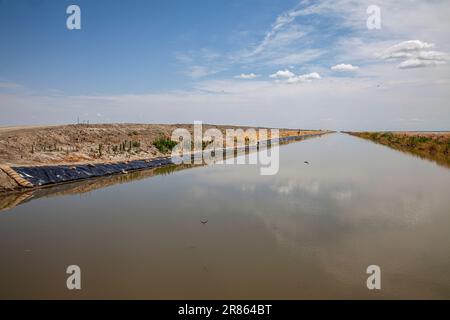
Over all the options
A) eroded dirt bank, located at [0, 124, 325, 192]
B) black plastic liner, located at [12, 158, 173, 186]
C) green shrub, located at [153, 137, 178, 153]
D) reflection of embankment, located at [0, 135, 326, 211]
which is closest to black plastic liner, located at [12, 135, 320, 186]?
black plastic liner, located at [12, 158, 173, 186]

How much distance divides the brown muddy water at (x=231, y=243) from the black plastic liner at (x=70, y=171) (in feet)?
4.72

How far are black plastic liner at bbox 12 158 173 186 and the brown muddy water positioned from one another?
1.44 meters

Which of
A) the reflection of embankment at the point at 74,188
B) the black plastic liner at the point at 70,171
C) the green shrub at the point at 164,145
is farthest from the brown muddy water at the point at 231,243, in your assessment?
the green shrub at the point at 164,145

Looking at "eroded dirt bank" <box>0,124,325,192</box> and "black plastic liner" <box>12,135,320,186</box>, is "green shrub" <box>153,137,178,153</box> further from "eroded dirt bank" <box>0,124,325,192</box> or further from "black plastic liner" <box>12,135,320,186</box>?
"black plastic liner" <box>12,135,320,186</box>

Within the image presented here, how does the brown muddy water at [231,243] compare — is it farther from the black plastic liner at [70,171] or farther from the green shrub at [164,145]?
the green shrub at [164,145]

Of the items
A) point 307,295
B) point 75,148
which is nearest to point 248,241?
point 307,295

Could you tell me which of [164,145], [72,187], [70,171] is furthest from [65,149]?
[164,145]

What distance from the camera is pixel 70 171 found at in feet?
37.2

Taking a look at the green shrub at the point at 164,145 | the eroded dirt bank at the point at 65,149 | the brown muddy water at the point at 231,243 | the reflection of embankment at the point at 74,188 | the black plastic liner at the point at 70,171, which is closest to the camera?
the brown muddy water at the point at 231,243

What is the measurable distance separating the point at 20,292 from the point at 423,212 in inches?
305

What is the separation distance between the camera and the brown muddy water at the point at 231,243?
3.82m

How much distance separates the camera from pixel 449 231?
5.67m

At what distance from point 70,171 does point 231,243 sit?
854 cm
